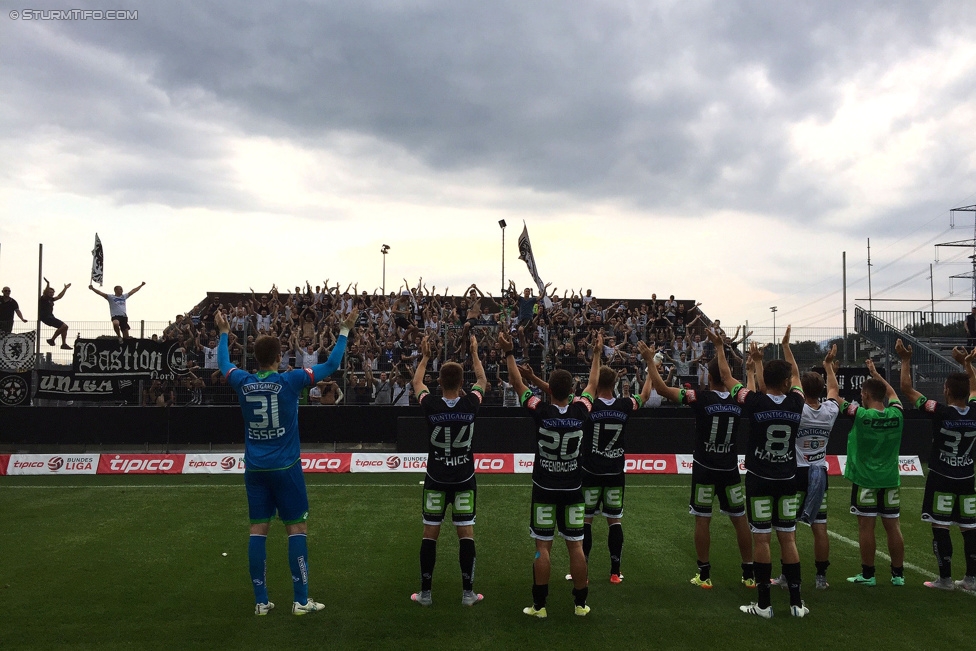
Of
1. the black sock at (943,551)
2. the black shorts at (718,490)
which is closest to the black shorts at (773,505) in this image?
the black shorts at (718,490)

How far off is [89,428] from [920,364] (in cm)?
2569

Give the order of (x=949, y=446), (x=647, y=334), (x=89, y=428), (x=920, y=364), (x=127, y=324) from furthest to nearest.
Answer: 1. (x=920, y=364)
2. (x=647, y=334)
3. (x=127, y=324)
4. (x=89, y=428)
5. (x=949, y=446)

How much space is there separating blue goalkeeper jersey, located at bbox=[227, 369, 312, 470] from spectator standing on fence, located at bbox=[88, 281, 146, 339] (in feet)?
48.9

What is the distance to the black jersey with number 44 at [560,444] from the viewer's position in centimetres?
669

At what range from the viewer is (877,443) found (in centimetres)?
786

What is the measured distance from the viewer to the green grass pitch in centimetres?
620

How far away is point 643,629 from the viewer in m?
6.43

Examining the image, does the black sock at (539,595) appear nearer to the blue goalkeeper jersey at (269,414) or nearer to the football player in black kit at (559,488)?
the football player in black kit at (559,488)

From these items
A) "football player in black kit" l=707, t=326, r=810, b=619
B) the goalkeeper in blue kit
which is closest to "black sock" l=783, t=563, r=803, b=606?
"football player in black kit" l=707, t=326, r=810, b=619

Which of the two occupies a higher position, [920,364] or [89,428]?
[920,364]

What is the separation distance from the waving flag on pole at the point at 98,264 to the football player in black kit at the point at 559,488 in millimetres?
17219

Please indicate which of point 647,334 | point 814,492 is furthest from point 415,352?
point 814,492

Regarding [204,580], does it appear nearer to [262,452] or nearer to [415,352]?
[262,452]

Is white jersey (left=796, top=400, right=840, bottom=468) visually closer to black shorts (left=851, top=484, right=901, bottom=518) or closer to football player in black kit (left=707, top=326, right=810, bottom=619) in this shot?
black shorts (left=851, top=484, right=901, bottom=518)
